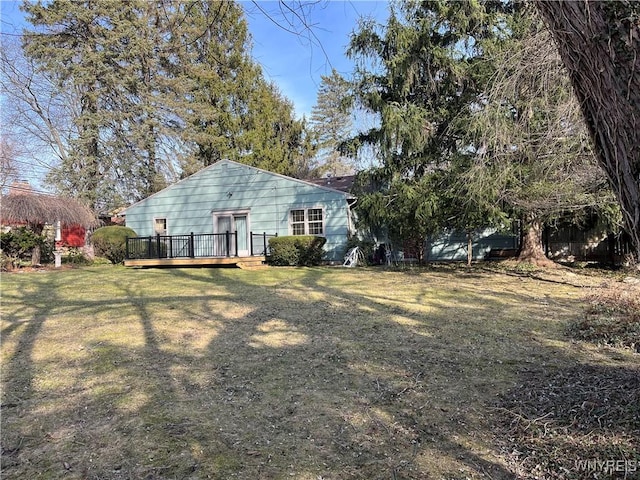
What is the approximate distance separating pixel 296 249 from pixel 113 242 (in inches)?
315

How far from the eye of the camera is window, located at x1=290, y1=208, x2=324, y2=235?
16188mm

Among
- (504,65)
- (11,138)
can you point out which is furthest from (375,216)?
(11,138)

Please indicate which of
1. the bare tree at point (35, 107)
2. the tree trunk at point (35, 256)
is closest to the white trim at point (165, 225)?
the tree trunk at point (35, 256)

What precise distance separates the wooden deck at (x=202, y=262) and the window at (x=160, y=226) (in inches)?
122

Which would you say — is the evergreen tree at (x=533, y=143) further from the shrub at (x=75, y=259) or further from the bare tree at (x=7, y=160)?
the bare tree at (x=7, y=160)

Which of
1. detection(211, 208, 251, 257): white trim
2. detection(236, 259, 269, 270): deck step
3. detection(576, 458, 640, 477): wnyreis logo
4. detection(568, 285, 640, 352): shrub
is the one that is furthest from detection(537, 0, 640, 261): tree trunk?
detection(211, 208, 251, 257): white trim

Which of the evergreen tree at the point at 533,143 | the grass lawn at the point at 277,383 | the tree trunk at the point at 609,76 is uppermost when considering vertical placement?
the evergreen tree at the point at 533,143

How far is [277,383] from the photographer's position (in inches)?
149

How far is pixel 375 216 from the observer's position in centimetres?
1278

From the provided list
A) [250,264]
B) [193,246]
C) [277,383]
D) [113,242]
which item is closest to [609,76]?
[277,383]

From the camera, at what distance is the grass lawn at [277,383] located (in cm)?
254

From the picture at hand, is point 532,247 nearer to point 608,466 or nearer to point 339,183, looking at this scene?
point 339,183

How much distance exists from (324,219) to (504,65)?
1219 cm

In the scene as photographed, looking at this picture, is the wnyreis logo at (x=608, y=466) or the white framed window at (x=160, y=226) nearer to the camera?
the wnyreis logo at (x=608, y=466)
